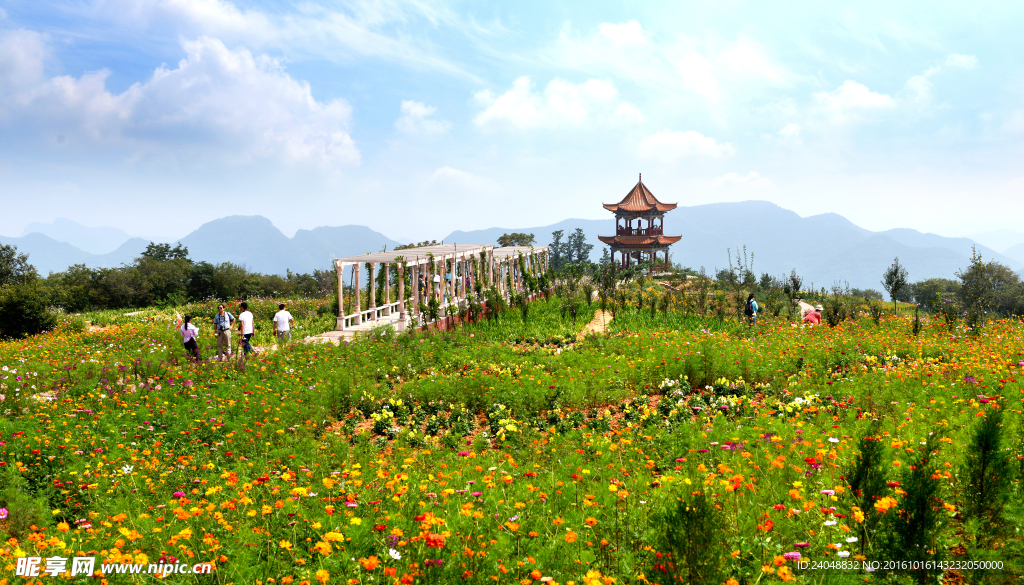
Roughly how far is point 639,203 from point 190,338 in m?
38.5

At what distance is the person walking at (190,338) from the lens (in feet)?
38.1

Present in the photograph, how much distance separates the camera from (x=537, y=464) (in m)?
4.95

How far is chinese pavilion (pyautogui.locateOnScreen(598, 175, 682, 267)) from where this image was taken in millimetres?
43625

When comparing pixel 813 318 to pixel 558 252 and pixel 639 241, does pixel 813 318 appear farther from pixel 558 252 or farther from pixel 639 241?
pixel 558 252

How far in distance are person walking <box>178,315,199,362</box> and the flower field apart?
91cm

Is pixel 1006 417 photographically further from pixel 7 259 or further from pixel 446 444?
pixel 7 259

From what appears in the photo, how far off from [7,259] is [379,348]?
159ft

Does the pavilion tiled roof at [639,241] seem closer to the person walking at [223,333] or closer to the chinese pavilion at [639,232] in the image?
the chinese pavilion at [639,232]

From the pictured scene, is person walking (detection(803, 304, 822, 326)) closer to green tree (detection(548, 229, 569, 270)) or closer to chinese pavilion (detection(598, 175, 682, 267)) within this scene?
chinese pavilion (detection(598, 175, 682, 267))

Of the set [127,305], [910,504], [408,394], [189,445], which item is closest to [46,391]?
[189,445]

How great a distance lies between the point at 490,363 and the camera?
1005 centimetres

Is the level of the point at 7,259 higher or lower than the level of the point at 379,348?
higher

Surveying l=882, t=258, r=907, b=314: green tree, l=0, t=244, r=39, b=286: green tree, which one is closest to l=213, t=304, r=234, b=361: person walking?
l=882, t=258, r=907, b=314: green tree

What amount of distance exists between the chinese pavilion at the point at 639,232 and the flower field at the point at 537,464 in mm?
33301
